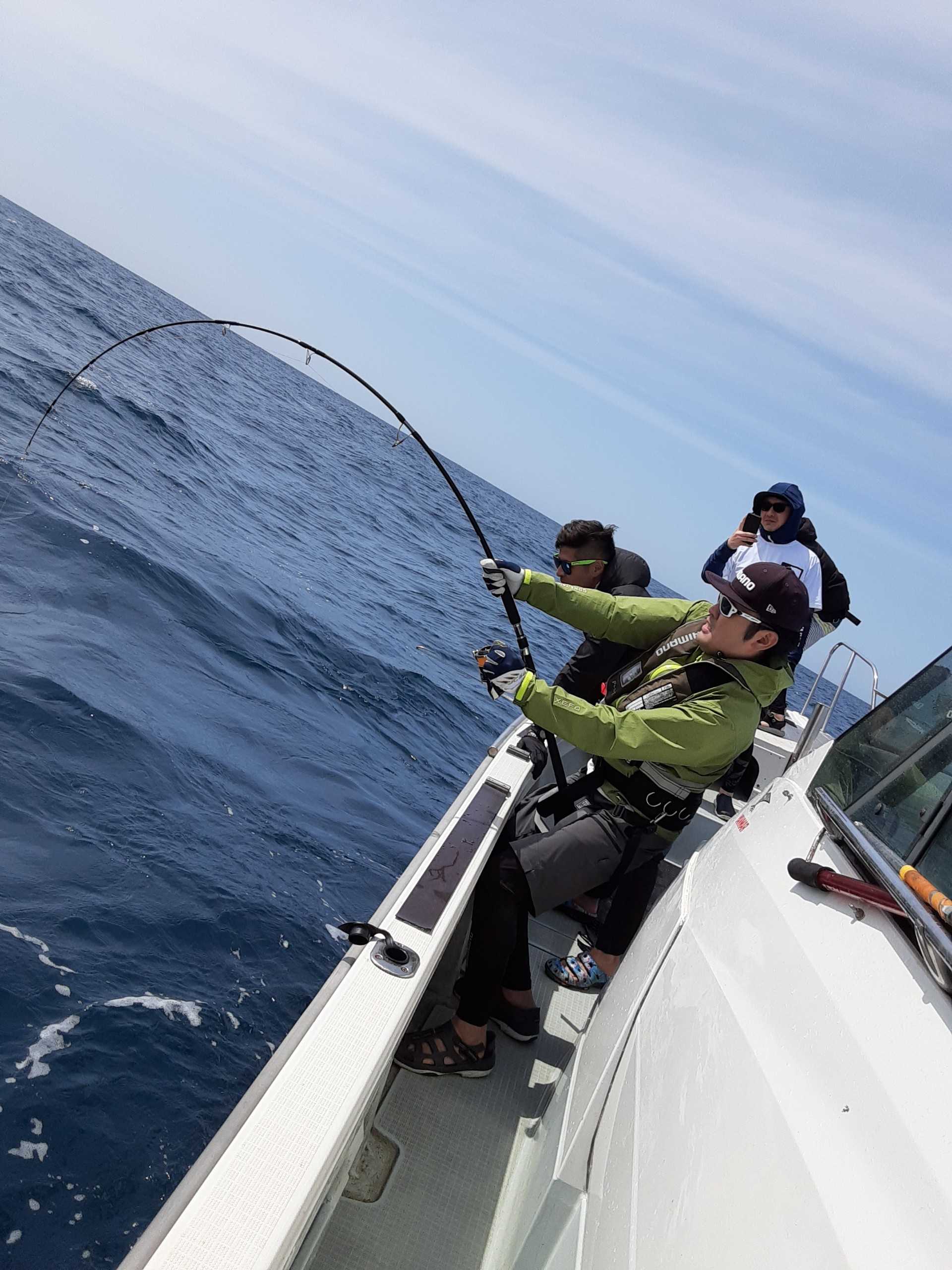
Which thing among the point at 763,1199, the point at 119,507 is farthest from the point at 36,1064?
the point at 119,507

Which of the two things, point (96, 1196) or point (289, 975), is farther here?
point (289, 975)

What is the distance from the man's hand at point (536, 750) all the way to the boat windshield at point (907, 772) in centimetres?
223

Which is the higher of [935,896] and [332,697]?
[935,896]

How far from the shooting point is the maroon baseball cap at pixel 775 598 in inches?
96.2

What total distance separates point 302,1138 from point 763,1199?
903mm

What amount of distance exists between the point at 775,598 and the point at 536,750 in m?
1.84

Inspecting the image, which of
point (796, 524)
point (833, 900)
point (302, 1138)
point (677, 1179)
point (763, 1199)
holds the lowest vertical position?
point (302, 1138)

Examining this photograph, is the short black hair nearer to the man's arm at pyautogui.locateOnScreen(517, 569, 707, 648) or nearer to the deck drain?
the man's arm at pyautogui.locateOnScreen(517, 569, 707, 648)

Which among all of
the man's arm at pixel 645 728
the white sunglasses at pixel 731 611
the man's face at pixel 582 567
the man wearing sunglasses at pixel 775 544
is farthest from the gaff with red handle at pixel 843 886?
the man wearing sunglasses at pixel 775 544

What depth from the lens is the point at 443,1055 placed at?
2.78m

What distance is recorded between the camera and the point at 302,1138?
1.59 meters

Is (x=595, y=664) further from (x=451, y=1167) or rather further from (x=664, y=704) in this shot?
(x=451, y=1167)

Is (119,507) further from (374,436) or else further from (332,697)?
(374,436)

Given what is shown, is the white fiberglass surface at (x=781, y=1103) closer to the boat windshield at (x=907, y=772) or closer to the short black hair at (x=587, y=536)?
the boat windshield at (x=907, y=772)
